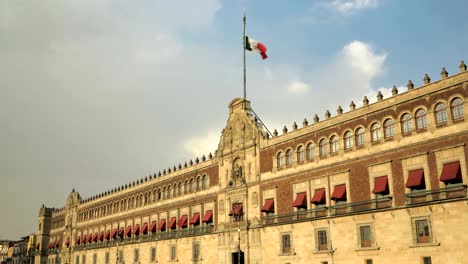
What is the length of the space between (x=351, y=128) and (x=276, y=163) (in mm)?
9929

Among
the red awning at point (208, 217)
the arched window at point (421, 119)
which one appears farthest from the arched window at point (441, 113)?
the red awning at point (208, 217)

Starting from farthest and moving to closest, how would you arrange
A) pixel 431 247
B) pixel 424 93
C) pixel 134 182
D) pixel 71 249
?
pixel 71 249, pixel 134 182, pixel 424 93, pixel 431 247

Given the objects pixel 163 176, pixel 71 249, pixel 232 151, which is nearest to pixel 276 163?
pixel 232 151

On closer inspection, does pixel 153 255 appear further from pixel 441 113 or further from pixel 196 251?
pixel 441 113

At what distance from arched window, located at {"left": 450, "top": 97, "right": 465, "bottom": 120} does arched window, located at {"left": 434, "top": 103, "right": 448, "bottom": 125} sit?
583 millimetres

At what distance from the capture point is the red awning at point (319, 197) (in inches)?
1700

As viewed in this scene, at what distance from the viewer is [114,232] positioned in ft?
253

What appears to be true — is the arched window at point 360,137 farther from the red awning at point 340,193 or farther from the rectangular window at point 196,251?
the rectangular window at point 196,251

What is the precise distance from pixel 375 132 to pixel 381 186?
15.3 feet

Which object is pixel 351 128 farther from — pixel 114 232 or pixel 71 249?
pixel 71 249

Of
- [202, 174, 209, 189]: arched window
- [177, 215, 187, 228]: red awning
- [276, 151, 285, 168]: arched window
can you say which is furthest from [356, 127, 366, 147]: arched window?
[177, 215, 187, 228]: red awning

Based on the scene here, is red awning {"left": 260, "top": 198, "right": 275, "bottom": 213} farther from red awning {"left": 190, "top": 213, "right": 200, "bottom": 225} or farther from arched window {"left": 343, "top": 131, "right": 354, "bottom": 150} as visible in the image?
red awning {"left": 190, "top": 213, "right": 200, "bottom": 225}

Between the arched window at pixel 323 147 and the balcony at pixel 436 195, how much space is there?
367 inches

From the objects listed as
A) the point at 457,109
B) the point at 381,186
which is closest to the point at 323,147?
the point at 381,186
